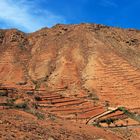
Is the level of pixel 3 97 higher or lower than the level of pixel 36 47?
lower

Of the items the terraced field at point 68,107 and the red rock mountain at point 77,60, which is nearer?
the terraced field at point 68,107

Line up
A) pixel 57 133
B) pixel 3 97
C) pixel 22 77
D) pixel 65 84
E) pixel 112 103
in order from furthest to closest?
pixel 22 77, pixel 65 84, pixel 112 103, pixel 3 97, pixel 57 133

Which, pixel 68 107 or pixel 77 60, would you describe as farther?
pixel 77 60

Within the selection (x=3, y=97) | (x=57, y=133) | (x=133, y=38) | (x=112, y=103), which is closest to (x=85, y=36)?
(x=133, y=38)

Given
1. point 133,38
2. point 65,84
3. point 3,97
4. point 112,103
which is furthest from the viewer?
point 133,38

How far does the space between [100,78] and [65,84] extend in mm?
5370

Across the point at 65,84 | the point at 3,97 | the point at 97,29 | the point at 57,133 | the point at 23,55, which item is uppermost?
the point at 97,29

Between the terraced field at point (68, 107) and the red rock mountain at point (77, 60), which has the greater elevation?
the red rock mountain at point (77, 60)

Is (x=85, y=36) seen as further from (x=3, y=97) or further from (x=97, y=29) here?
(x=3, y=97)

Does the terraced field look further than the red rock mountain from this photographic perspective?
No

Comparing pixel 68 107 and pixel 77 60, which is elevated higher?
pixel 77 60

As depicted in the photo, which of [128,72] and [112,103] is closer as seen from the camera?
[112,103]

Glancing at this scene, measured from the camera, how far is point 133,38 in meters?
75.2

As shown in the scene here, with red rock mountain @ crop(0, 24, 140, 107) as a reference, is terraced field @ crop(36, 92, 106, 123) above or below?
below
